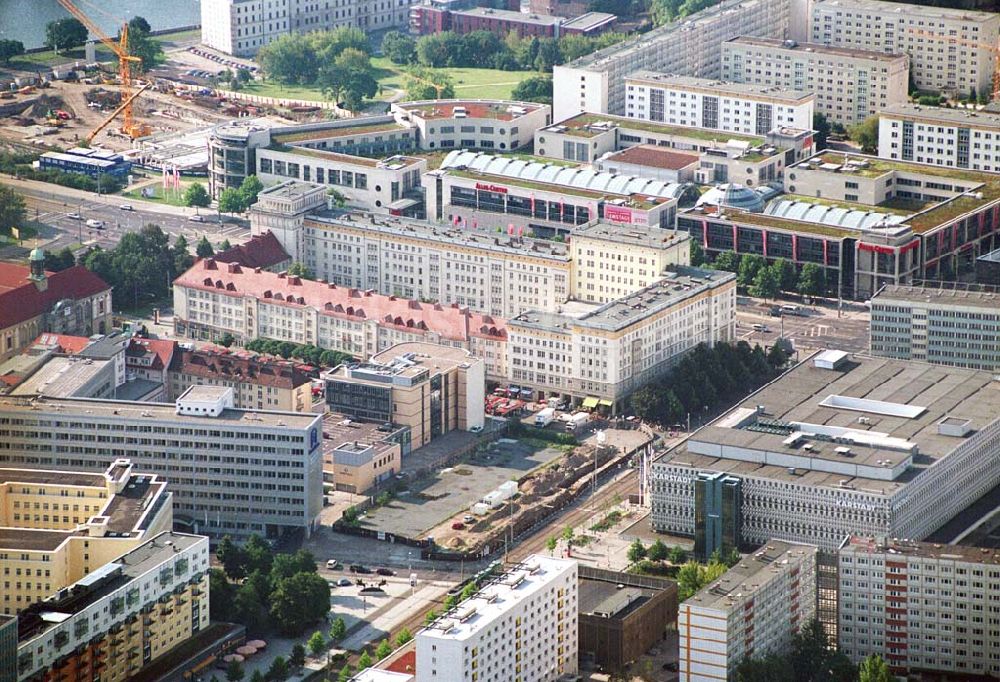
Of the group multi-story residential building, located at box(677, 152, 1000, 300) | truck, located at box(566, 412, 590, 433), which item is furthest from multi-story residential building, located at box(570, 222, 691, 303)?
truck, located at box(566, 412, 590, 433)

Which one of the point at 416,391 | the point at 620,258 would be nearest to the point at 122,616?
the point at 416,391

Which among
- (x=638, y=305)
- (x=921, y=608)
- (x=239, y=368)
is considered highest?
(x=638, y=305)

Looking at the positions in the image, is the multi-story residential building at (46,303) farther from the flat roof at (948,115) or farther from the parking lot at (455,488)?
the flat roof at (948,115)

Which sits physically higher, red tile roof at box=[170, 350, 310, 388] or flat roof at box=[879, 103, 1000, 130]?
flat roof at box=[879, 103, 1000, 130]

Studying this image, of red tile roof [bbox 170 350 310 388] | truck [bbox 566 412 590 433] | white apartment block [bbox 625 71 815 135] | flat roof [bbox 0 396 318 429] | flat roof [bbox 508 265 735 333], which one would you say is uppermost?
white apartment block [bbox 625 71 815 135]

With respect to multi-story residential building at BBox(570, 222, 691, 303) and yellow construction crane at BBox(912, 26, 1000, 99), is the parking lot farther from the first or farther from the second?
yellow construction crane at BBox(912, 26, 1000, 99)

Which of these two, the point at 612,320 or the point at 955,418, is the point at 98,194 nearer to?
the point at 612,320

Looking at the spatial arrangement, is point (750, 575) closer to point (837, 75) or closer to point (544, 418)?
point (544, 418)
